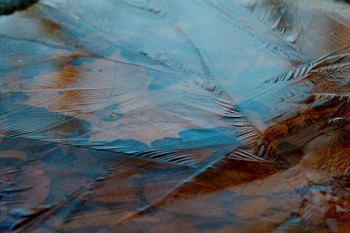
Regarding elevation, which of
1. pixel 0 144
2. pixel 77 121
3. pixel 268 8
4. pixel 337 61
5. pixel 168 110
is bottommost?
pixel 0 144

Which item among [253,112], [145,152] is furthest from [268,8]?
[145,152]

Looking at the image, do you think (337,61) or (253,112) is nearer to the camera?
(253,112)

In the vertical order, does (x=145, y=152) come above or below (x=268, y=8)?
below

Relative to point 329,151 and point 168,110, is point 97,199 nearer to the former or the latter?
point 168,110

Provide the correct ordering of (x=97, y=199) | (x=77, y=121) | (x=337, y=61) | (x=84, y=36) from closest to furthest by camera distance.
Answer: (x=97, y=199) → (x=77, y=121) → (x=337, y=61) → (x=84, y=36)

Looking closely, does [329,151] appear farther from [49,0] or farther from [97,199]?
[49,0]

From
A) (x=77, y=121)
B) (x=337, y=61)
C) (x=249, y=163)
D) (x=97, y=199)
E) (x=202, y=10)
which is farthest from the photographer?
(x=202, y=10)

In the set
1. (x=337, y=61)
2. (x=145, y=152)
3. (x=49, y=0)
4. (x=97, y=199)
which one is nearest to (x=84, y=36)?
(x=49, y=0)
